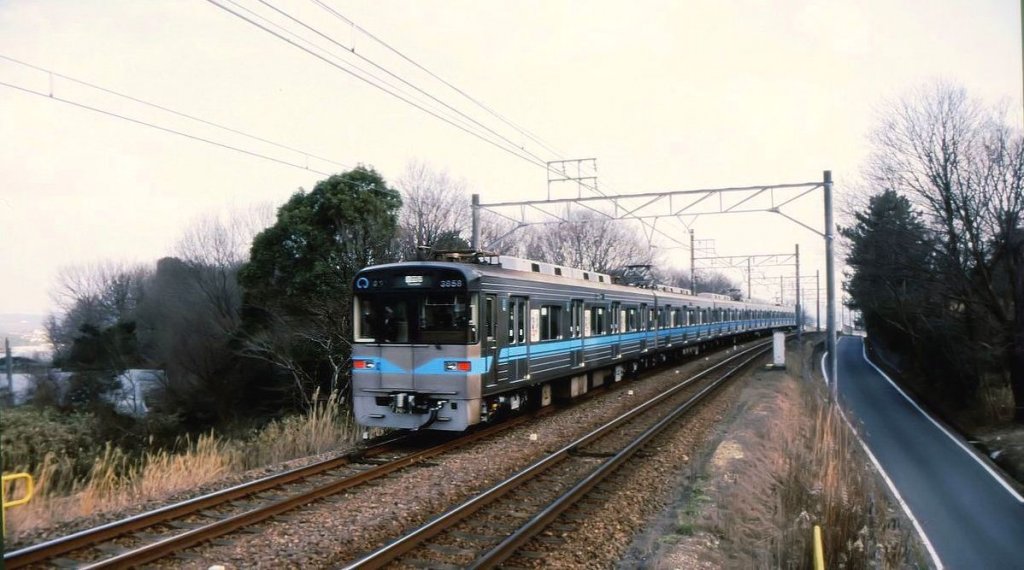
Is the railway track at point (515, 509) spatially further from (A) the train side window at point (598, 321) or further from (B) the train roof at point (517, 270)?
(A) the train side window at point (598, 321)

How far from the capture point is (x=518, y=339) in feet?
39.5

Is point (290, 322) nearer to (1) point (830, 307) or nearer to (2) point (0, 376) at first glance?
(1) point (830, 307)

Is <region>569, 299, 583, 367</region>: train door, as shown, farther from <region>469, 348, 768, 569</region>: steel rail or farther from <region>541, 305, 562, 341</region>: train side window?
<region>469, 348, 768, 569</region>: steel rail

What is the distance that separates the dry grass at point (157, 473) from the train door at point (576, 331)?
4.83 metres

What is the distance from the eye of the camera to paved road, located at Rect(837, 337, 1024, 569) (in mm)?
15984

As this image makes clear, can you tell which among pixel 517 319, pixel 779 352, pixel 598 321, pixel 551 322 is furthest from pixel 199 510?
pixel 779 352

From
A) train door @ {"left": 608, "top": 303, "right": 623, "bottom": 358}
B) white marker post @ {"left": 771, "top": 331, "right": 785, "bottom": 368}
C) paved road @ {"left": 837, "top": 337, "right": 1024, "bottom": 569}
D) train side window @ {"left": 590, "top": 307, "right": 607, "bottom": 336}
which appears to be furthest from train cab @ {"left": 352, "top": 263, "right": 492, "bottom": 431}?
white marker post @ {"left": 771, "top": 331, "right": 785, "bottom": 368}

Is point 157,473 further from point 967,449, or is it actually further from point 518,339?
point 967,449

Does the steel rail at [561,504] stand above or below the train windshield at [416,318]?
below

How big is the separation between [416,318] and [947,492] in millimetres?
16946

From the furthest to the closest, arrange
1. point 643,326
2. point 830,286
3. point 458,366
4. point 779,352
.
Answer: point 779,352, point 643,326, point 830,286, point 458,366

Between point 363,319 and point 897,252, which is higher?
point 897,252

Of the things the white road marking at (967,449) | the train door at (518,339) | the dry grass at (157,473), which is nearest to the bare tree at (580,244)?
the white road marking at (967,449)

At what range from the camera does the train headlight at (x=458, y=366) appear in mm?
10180
